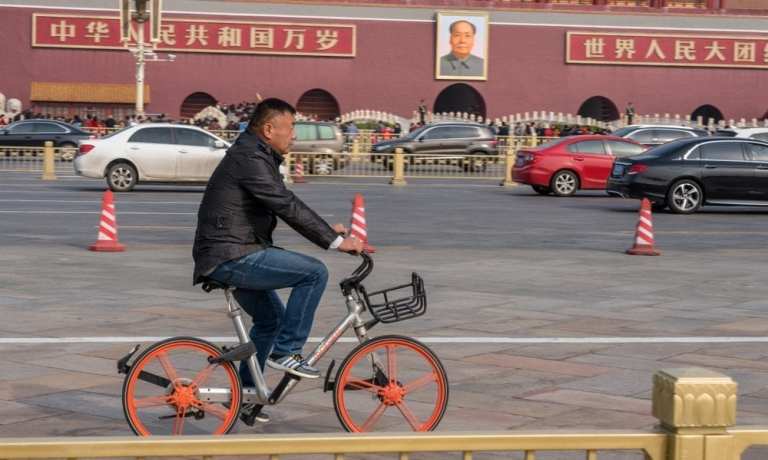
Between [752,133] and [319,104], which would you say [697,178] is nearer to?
[752,133]

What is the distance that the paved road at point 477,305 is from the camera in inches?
306

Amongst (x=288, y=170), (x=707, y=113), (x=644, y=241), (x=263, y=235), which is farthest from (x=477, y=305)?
(x=707, y=113)

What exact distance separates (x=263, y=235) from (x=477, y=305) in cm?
540

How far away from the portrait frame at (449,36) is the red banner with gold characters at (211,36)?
3303 mm

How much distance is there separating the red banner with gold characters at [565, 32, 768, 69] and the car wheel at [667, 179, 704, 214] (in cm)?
3110

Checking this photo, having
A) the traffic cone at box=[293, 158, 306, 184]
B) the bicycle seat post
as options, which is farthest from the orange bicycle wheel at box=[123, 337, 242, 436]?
the traffic cone at box=[293, 158, 306, 184]

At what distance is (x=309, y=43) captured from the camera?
173ft

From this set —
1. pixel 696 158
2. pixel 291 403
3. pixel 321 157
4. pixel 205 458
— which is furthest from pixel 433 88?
pixel 205 458

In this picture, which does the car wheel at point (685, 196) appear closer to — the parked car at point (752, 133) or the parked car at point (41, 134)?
the parked car at point (752, 133)

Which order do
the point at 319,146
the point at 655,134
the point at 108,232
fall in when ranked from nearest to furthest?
the point at 108,232, the point at 319,146, the point at 655,134

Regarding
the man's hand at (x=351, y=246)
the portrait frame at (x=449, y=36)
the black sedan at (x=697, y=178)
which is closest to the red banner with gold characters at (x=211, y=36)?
the portrait frame at (x=449, y=36)

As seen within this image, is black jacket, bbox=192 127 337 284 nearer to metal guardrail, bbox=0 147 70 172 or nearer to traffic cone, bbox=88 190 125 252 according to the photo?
traffic cone, bbox=88 190 125 252

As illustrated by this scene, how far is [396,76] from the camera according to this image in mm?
53656

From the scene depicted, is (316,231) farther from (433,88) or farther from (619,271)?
(433,88)
